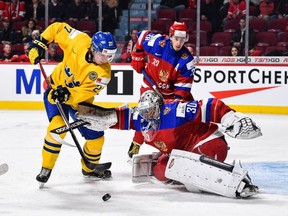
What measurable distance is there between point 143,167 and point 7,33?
5526mm

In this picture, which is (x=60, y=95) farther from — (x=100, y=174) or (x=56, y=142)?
(x=100, y=174)

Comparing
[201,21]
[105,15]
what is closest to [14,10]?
[105,15]

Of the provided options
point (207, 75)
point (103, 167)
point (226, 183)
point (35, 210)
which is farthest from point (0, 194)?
point (207, 75)

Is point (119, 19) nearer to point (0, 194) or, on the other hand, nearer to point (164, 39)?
point (164, 39)

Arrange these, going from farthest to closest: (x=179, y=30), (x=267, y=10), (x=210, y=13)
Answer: (x=210, y=13), (x=267, y=10), (x=179, y=30)

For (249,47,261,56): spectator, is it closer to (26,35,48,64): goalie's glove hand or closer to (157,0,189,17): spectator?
(157,0,189,17): spectator

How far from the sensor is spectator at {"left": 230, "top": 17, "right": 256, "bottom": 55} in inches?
351

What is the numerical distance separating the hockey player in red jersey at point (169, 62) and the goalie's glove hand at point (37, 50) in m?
0.98

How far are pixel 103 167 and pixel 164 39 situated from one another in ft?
3.89

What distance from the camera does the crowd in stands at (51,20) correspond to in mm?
9320

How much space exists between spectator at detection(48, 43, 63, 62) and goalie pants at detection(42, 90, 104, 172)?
4.65 m

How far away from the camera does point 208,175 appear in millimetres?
4078

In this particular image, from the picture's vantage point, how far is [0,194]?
4207 mm

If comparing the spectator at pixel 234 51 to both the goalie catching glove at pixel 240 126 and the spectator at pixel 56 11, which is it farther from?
the goalie catching glove at pixel 240 126
